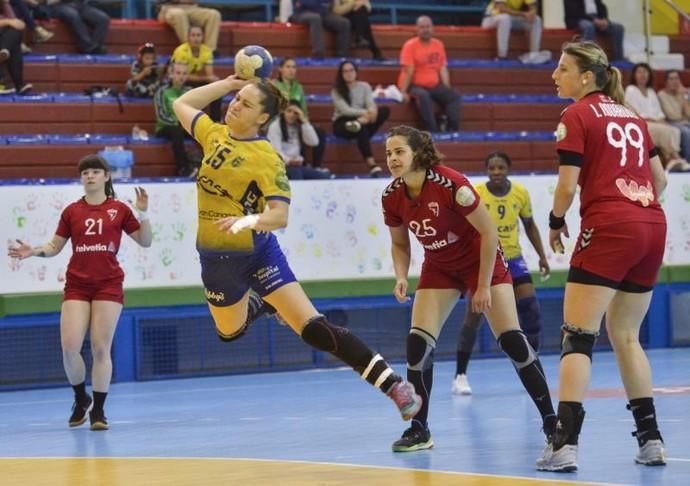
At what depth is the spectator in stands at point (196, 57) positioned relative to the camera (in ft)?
58.0

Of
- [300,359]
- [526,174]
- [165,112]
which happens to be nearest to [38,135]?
[165,112]

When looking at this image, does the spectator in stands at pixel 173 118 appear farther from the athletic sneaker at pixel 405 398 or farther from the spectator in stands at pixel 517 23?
the athletic sneaker at pixel 405 398

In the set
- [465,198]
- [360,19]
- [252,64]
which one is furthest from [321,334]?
[360,19]

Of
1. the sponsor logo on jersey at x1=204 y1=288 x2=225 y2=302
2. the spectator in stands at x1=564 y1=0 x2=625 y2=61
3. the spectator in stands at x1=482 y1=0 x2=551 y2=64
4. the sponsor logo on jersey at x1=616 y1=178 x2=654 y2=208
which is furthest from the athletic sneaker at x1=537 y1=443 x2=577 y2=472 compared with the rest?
the spectator in stands at x1=564 y1=0 x2=625 y2=61

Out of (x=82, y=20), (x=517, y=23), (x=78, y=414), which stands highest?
(x=82, y=20)

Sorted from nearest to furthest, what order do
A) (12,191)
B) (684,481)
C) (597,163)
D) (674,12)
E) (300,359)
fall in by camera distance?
(684,481)
(597,163)
(12,191)
(300,359)
(674,12)

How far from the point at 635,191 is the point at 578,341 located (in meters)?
0.84

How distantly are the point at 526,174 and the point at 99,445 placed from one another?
29.7 feet

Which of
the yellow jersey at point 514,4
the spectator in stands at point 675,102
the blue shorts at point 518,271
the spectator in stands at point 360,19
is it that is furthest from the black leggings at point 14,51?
the spectator in stands at point 675,102

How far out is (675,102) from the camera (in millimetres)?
20266

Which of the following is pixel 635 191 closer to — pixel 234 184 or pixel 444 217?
pixel 444 217

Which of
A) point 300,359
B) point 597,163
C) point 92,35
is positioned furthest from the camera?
point 92,35

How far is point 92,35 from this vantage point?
18.7m

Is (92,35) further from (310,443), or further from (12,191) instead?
(310,443)
